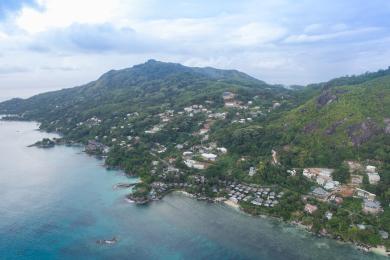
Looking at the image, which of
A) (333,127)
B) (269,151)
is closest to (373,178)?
(333,127)

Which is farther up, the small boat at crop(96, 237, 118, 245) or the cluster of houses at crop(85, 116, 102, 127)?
the cluster of houses at crop(85, 116, 102, 127)

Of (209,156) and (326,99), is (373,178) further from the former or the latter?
(326,99)

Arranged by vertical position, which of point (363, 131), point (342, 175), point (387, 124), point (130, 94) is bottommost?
point (342, 175)

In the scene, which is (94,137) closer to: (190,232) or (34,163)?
(34,163)

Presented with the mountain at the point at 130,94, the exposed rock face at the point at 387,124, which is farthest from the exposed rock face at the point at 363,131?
the mountain at the point at 130,94

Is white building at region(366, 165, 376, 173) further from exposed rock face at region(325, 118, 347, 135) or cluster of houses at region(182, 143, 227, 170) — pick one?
cluster of houses at region(182, 143, 227, 170)

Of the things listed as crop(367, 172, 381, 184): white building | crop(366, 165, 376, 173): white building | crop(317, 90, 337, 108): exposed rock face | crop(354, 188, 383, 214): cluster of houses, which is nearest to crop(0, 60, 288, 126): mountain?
crop(317, 90, 337, 108): exposed rock face
